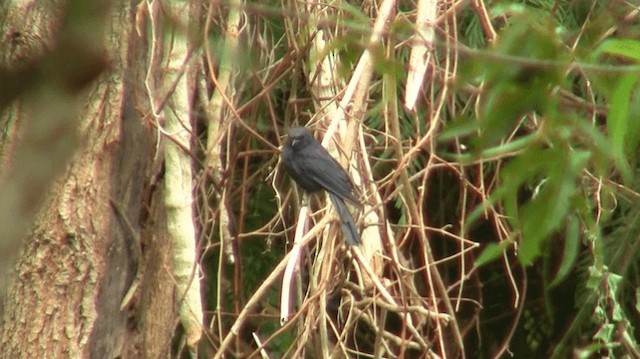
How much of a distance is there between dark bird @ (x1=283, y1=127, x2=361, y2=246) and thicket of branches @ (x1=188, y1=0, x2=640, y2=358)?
6cm

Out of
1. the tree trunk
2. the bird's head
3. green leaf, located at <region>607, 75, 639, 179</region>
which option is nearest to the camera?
green leaf, located at <region>607, 75, 639, 179</region>

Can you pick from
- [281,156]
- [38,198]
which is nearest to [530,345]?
[281,156]

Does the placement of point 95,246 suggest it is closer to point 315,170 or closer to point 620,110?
point 315,170

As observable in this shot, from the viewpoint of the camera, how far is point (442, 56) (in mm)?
4641

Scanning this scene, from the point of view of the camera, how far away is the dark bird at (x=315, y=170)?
4.27 m

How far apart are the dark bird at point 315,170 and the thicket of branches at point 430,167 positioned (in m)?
0.06

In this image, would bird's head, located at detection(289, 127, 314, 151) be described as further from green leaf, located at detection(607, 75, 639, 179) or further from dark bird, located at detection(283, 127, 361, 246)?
green leaf, located at detection(607, 75, 639, 179)

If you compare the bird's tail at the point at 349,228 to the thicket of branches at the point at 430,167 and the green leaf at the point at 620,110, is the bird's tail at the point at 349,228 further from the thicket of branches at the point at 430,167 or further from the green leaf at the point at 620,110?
the green leaf at the point at 620,110

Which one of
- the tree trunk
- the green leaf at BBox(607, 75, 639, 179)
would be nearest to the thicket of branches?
the green leaf at BBox(607, 75, 639, 179)

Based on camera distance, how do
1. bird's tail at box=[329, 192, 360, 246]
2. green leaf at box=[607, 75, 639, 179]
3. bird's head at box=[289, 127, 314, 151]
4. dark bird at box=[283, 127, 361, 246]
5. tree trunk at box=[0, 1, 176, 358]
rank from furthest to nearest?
1. bird's head at box=[289, 127, 314, 151]
2. dark bird at box=[283, 127, 361, 246]
3. bird's tail at box=[329, 192, 360, 246]
4. tree trunk at box=[0, 1, 176, 358]
5. green leaf at box=[607, 75, 639, 179]

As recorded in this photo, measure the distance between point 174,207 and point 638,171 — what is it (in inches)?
81.0

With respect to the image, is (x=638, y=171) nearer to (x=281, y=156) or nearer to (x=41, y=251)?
(x=281, y=156)

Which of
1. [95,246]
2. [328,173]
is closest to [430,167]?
[328,173]

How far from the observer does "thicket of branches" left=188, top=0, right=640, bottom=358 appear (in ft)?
4.24
